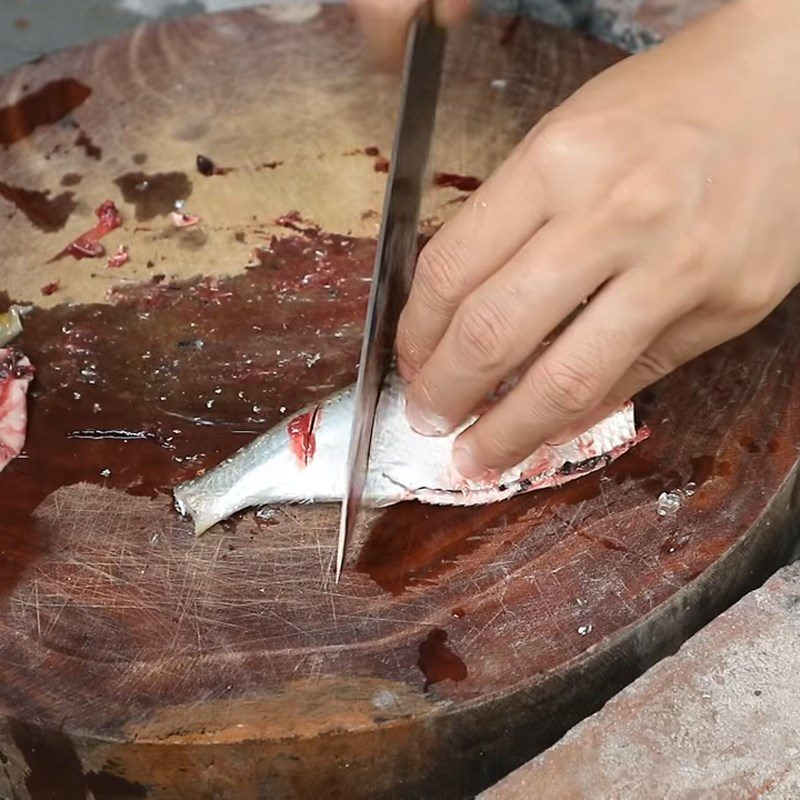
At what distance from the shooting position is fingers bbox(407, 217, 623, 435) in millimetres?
1685

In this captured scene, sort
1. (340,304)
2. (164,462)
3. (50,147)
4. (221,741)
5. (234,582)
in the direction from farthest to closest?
(50,147) → (340,304) → (164,462) → (234,582) → (221,741)

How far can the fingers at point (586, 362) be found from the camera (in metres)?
1.71

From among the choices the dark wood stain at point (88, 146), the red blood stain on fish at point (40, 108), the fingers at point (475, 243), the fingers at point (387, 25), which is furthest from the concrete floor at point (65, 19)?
the fingers at point (475, 243)

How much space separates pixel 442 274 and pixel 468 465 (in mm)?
379

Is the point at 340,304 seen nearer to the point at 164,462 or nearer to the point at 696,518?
the point at 164,462

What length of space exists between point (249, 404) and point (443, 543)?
537 mm

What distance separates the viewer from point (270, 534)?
1965 millimetres

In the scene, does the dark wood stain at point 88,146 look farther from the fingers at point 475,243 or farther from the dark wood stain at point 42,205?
the fingers at point 475,243

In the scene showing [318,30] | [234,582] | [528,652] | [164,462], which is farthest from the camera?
[318,30]

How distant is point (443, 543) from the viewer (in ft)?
6.37

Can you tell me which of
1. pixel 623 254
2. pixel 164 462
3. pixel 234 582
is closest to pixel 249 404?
pixel 164 462

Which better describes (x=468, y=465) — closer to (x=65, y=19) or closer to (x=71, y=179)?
(x=71, y=179)

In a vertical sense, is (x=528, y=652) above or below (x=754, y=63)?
below

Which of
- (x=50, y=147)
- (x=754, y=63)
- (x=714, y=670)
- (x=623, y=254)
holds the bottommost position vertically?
(x=714, y=670)
